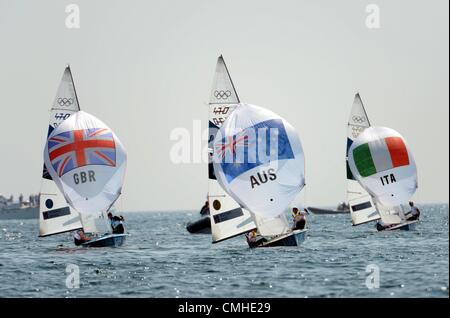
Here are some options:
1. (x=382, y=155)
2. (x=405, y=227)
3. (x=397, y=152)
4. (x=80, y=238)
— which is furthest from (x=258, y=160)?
(x=405, y=227)

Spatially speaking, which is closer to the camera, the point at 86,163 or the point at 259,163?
the point at 259,163

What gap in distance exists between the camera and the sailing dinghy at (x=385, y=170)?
53.4 meters

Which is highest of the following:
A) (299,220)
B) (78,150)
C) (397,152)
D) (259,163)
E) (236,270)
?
(78,150)

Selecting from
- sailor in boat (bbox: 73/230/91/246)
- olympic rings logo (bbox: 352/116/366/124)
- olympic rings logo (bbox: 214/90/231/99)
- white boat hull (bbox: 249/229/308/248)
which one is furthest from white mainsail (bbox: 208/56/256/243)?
olympic rings logo (bbox: 352/116/366/124)

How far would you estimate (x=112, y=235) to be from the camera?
44.6 metres

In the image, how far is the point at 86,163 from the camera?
4338 centimetres

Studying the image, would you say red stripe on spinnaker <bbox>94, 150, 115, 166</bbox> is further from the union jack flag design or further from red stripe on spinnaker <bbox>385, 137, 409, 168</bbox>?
red stripe on spinnaker <bbox>385, 137, 409, 168</bbox>

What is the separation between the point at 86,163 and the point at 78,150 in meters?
0.74

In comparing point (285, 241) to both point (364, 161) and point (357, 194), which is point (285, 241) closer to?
point (364, 161)

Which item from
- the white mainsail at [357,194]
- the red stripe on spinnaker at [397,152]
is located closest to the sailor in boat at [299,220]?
the red stripe on spinnaker at [397,152]

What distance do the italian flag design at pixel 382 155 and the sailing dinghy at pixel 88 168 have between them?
16262 millimetres

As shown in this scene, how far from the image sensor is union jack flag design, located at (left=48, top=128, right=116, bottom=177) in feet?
142
